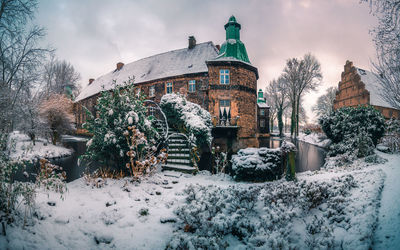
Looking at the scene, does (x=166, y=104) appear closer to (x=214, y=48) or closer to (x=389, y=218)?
(x=389, y=218)

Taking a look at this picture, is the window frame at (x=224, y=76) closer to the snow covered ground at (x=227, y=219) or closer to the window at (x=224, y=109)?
the window at (x=224, y=109)

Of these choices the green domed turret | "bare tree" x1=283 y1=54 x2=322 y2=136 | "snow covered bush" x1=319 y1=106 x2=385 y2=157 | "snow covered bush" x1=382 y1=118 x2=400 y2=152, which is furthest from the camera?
"bare tree" x1=283 y1=54 x2=322 y2=136

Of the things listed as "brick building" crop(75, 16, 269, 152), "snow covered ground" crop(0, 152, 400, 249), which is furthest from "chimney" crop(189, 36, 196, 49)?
"snow covered ground" crop(0, 152, 400, 249)

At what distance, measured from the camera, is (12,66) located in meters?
10.1

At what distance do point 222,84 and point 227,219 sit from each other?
14.2 meters

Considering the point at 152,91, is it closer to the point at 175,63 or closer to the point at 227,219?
the point at 175,63

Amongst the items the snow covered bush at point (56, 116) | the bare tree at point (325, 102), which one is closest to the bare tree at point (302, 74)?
the bare tree at point (325, 102)

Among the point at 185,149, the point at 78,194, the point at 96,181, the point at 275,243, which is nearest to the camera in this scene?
the point at 275,243

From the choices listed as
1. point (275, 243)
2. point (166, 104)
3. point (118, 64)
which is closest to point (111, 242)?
point (275, 243)

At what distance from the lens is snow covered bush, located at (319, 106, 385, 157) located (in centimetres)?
851

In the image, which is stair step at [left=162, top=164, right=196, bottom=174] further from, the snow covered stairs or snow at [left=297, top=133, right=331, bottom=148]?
snow at [left=297, top=133, right=331, bottom=148]

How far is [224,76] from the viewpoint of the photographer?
16.4 m

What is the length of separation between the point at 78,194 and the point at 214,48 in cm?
1969

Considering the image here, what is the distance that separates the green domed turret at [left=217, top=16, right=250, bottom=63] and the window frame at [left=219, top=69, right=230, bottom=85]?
1.73 metres
